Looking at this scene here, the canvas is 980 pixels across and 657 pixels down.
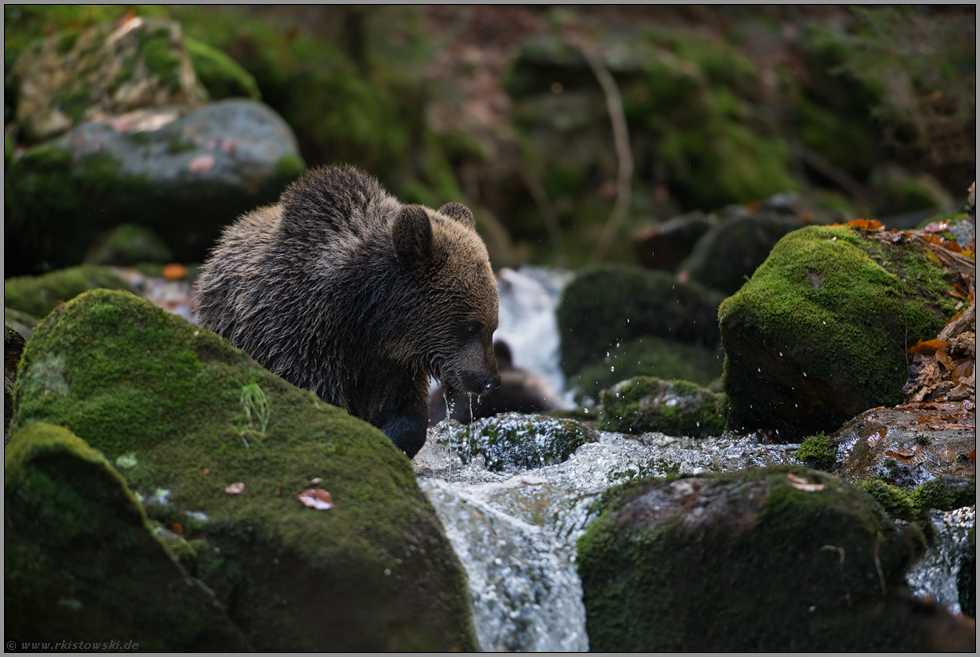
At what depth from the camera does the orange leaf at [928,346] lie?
17.9ft

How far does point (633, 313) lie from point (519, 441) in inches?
176

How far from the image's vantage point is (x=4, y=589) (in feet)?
10.2

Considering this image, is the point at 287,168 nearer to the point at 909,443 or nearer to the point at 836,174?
the point at 909,443

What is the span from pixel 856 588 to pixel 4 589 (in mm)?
3431

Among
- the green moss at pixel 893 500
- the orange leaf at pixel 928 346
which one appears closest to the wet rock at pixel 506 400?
the orange leaf at pixel 928 346

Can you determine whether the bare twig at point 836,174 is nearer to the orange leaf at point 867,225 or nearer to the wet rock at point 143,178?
the orange leaf at point 867,225

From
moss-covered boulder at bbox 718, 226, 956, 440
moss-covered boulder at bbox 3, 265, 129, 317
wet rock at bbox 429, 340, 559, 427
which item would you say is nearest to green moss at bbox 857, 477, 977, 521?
moss-covered boulder at bbox 718, 226, 956, 440

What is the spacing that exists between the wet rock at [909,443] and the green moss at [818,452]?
0.16 feet

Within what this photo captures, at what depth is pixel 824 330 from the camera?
17.9ft

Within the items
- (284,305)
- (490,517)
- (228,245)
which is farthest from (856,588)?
(228,245)

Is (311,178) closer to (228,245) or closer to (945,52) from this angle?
(228,245)

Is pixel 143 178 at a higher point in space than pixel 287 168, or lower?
lower

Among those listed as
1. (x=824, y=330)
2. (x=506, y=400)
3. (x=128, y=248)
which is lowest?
(x=506, y=400)

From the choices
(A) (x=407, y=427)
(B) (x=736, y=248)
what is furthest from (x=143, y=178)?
(B) (x=736, y=248)
